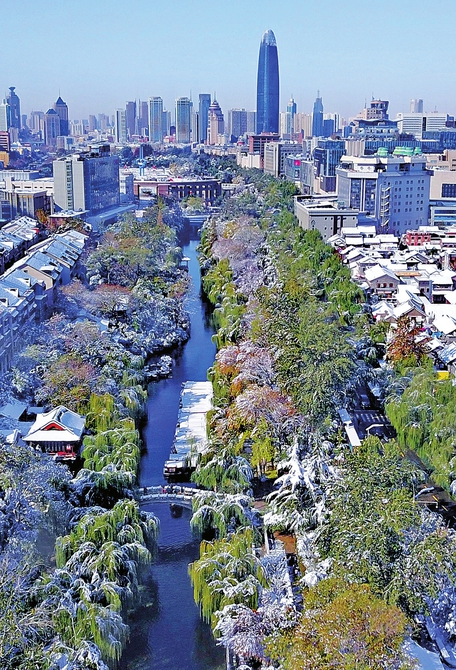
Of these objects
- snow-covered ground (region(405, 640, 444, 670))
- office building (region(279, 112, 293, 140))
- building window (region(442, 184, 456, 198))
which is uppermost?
office building (region(279, 112, 293, 140))

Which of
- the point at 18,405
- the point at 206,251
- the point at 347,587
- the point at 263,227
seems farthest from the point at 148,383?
the point at 263,227

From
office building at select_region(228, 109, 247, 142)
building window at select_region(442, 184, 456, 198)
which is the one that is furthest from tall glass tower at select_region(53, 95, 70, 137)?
building window at select_region(442, 184, 456, 198)

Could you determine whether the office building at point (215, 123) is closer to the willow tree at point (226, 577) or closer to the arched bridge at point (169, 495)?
the arched bridge at point (169, 495)

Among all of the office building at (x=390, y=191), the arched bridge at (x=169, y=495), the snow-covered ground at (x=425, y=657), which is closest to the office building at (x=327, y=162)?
the office building at (x=390, y=191)

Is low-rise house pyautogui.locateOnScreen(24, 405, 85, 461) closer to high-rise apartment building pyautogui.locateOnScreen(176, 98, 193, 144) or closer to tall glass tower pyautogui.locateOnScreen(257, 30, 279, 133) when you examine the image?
→ tall glass tower pyautogui.locateOnScreen(257, 30, 279, 133)

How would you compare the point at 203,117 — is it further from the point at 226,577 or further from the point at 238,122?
the point at 226,577

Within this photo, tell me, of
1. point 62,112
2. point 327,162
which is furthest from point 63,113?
point 327,162

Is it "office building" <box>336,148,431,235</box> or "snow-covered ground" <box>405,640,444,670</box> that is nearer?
"snow-covered ground" <box>405,640,444,670</box>
